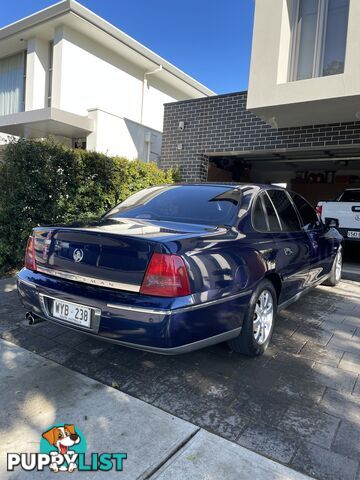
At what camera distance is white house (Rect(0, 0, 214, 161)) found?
11.3 metres

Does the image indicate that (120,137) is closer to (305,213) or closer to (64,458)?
(305,213)

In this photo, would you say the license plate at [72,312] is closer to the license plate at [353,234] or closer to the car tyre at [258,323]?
the car tyre at [258,323]

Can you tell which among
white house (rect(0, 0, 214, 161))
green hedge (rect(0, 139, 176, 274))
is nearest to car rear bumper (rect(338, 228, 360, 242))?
green hedge (rect(0, 139, 176, 274))

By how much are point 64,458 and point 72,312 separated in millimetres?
958

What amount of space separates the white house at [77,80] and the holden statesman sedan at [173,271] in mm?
8602

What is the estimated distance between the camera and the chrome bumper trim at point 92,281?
2.52 metres

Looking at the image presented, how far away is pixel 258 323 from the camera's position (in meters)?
3.30

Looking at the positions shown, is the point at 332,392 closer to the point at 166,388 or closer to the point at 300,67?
the point at 166,388

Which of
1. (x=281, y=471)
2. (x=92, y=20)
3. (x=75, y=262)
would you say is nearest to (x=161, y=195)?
(x=75, y=262)

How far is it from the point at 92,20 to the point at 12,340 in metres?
10.7

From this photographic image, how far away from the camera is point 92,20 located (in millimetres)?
11172

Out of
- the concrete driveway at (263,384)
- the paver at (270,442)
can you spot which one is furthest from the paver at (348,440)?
the paver at (270,442)

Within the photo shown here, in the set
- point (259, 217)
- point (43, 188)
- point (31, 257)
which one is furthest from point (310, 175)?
point (31, 257)

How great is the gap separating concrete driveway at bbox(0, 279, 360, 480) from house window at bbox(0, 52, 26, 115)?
11.7 metres
